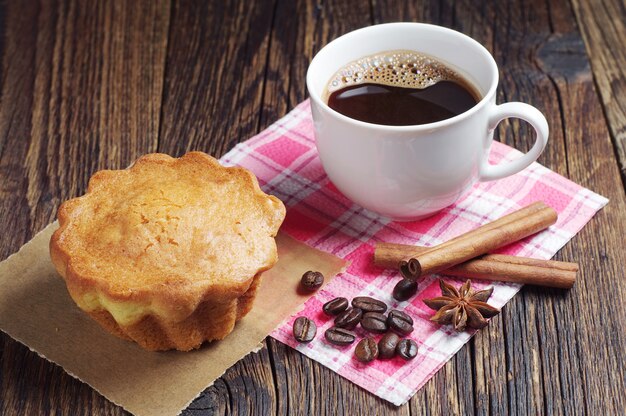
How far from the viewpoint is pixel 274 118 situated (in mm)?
2506

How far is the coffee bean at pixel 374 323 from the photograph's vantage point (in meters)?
1.83

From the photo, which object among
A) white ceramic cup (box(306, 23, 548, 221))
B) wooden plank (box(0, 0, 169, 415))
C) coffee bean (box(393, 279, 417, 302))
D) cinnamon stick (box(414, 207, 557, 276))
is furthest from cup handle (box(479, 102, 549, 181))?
wooden plank (box(0, 0, 169, 415))

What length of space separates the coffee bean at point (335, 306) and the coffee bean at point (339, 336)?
4 cm

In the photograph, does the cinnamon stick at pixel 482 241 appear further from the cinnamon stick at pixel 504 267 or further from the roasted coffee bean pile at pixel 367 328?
the roasted coffee bean pile at pixel 367 328

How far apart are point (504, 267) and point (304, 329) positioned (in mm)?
466

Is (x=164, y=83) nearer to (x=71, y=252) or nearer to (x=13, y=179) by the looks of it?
(x=13, y=179)

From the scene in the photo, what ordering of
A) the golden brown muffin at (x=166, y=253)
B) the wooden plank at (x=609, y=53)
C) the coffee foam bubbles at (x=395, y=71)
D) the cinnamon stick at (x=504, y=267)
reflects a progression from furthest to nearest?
the wooden plank at (x=609, y=53), the coffee foam bubbles at (x=395, y=71), the cinnamon stick at (x=504, y=267), the golden brown muffin at (x=166, y=253)

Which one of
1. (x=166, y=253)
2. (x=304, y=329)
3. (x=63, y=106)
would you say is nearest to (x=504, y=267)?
(x=304, y=329)

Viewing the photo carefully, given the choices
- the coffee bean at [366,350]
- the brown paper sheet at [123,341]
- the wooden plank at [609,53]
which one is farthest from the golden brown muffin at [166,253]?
the wooden plank at [609,53]

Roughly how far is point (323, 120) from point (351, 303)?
41 centimetres

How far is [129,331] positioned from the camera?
1.76 meters

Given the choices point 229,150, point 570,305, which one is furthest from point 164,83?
point 570,305

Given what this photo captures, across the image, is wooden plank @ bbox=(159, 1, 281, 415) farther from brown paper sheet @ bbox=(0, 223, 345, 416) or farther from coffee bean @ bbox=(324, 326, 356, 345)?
coffee bean @ bbox=(324, 326, 356, 345)

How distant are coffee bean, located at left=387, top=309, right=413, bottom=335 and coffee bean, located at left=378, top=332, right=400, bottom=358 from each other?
2 cm
